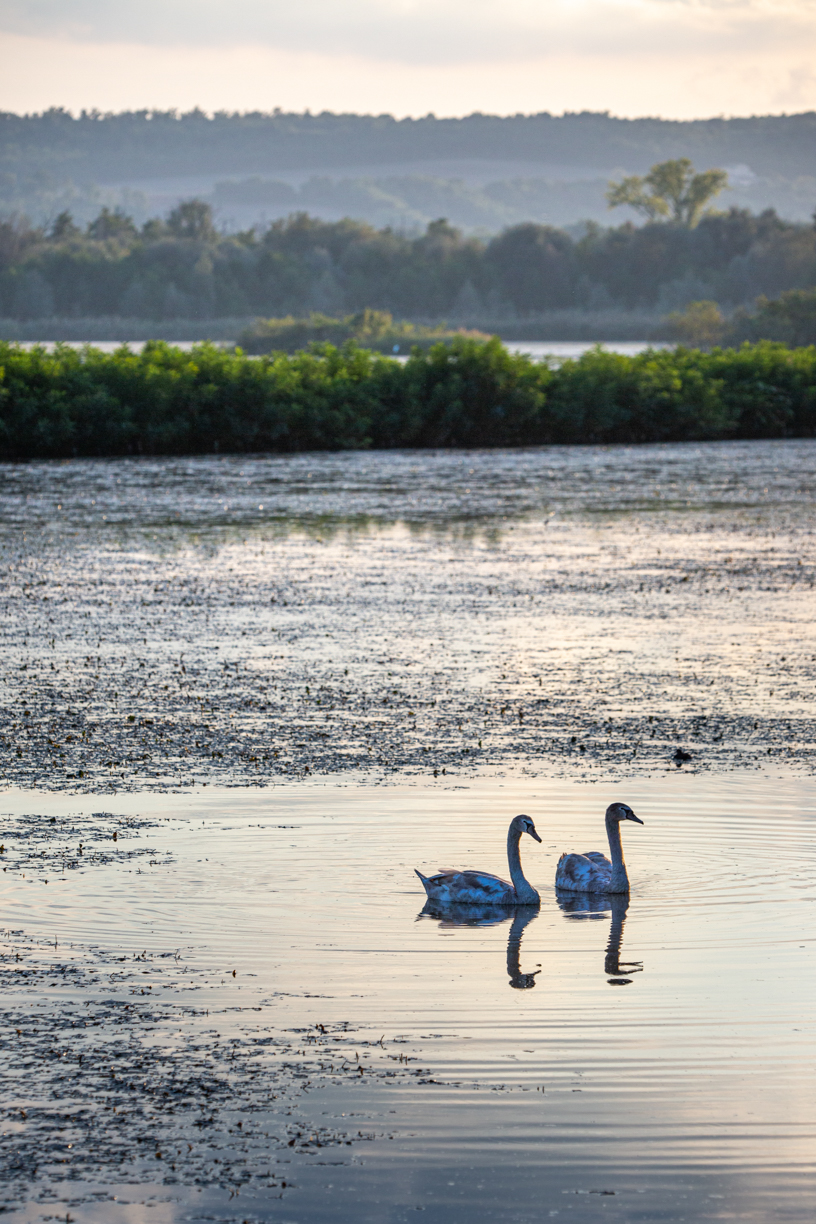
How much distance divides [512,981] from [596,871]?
3.58 ft

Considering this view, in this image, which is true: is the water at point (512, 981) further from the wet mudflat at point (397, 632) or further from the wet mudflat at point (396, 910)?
the wet mudflat at point (397, 632)

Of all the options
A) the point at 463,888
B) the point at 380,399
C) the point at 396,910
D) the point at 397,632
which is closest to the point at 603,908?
the point at 463,888

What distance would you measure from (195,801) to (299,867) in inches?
51.6

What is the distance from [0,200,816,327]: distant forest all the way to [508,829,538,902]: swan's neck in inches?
5041

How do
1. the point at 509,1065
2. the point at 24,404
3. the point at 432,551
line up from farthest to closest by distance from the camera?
the point at 24,404, the point at 432,551, the point at 509,1065

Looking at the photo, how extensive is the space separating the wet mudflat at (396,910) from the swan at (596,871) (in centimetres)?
12

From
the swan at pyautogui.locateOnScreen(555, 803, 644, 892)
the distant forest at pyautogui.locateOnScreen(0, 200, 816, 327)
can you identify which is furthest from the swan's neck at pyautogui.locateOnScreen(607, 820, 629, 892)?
the distant forest at pyautogui.locateOnScreen(0, 200, 816, 327)

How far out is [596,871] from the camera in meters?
7.52

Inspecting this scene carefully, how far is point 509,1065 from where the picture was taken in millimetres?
5648

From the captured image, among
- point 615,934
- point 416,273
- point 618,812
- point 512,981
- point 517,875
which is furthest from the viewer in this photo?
point 416,273

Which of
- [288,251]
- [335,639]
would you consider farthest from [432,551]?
[288,251]

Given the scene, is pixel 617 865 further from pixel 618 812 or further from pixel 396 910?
pixel 396 910

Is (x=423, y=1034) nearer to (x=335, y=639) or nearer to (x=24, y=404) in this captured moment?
(x=335, y=639)

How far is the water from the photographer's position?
15.8 ft
